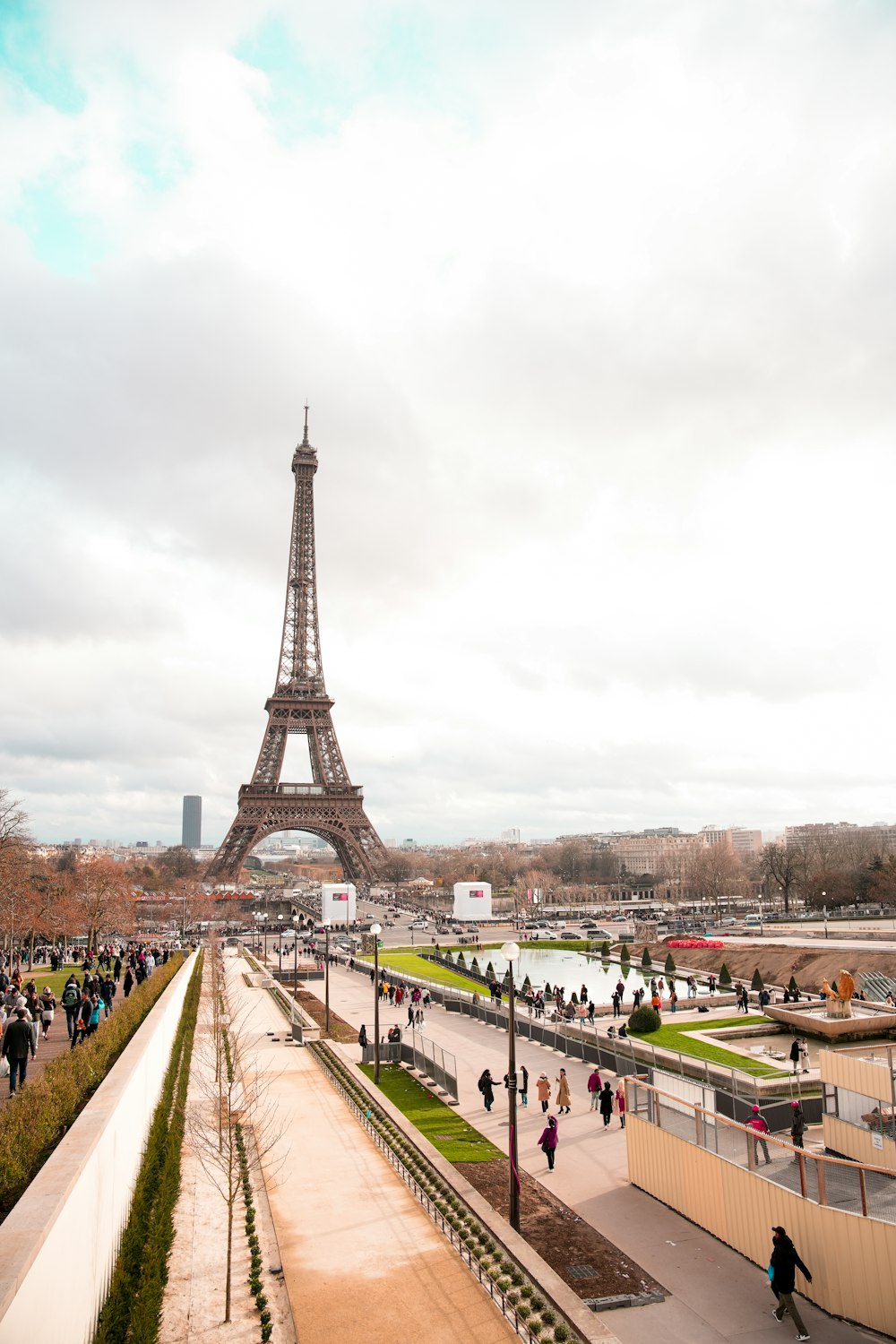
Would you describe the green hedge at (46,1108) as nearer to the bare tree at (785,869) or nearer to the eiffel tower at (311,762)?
the eiffel tower at (311,762)

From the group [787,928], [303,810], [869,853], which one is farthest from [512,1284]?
[869,853]

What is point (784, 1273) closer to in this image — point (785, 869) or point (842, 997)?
point (842, 997)

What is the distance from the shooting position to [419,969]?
2231 inches

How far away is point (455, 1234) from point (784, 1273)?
15.3 ft

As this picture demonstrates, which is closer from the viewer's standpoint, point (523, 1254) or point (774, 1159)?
point (523, 1254)

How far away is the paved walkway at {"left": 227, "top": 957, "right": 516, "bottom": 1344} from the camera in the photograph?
32.8 ft

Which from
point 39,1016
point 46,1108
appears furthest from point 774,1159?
point 39,1016

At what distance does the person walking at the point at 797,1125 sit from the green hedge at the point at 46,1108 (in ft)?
44.5

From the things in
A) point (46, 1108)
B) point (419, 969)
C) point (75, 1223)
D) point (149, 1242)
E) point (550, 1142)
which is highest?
point (46, 1108)

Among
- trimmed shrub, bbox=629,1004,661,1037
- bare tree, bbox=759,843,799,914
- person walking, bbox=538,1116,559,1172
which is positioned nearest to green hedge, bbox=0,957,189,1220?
person walking, bbox=538,1116,559,1172

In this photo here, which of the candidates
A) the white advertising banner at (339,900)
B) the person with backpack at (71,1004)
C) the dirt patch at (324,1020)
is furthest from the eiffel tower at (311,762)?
the person with backpack at (71,1004)

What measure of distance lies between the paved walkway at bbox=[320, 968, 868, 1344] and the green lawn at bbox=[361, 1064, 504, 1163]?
1.69 feet

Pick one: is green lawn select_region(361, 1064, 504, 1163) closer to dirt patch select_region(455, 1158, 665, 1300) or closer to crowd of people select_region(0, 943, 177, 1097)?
dirt patch select_region(455, 1158, 665, 1300)

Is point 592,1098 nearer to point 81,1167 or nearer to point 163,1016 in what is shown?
point 163,1016
